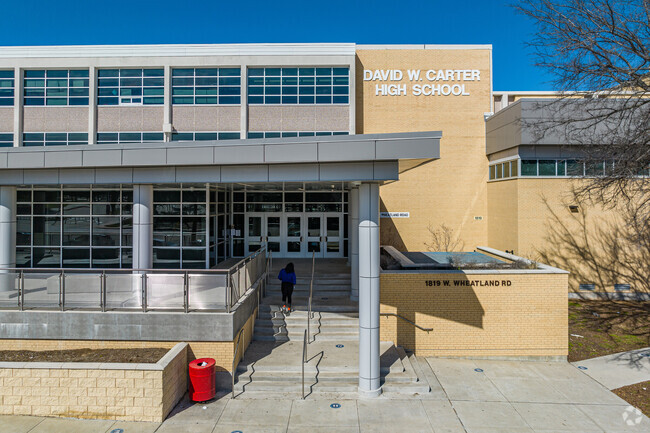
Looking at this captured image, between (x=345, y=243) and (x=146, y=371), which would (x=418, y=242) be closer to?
(x=345, y=243)

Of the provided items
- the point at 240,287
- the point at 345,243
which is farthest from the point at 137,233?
the point at 345,243

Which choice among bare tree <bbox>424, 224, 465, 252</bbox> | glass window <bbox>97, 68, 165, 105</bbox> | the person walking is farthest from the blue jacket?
glass window <bbox>97, 68, 165, 105</bbox>

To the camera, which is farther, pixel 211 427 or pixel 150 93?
pixel 150 93

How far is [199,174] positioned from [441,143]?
48.0ft

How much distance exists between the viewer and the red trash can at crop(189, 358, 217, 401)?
361 inches

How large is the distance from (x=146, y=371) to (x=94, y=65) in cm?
1781

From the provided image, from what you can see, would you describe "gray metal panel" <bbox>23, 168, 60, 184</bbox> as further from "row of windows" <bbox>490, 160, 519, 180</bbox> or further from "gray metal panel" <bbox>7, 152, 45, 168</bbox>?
"row of windows" <bbox>490, 160, 519, 180</bbox>

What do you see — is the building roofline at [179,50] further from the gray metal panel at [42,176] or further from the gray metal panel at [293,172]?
the gray metal panel at [293,172]

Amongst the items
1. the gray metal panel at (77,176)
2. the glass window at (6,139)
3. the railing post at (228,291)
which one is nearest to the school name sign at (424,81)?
the gray metal panel at (77,176)

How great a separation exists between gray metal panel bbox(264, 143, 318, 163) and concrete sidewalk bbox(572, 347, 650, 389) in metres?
9.25

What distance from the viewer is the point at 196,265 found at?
17703 mm

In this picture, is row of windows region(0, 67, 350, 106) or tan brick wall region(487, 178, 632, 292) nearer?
tan brick wall region(487, 178, 632, 292)

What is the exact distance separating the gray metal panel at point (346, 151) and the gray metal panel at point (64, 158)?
6367 mm

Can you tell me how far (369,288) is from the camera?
9.58 m
